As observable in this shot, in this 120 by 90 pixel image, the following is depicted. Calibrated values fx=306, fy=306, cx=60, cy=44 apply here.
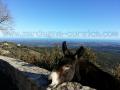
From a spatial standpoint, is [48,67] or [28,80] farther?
[48,67]

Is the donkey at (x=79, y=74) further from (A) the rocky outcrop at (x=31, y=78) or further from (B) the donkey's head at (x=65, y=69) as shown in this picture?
(A) the rocky outcrop at (x=31, y=78)

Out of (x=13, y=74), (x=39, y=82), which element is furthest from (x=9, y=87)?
(x=39, y=82)

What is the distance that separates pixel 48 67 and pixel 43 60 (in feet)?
4.08

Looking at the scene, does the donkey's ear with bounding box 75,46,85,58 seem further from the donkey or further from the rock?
the rock

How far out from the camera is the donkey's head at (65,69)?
6117mm

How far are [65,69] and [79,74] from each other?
48 centimetres

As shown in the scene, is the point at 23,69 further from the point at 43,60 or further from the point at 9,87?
the point at 43,60

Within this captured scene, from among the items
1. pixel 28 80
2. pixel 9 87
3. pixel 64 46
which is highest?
pixel 64 46

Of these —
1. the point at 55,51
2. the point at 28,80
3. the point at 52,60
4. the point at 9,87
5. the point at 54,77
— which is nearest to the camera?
the point at 54,77

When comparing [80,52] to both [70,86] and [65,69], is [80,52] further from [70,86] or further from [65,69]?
[70,86]

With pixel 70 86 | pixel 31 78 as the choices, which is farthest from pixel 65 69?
pixel 31 78

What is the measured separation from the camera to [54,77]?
6.07 meters

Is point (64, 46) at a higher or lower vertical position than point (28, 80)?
higher

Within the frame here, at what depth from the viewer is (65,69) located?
20.4 feet
